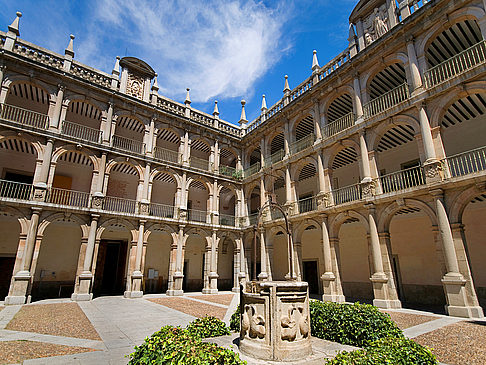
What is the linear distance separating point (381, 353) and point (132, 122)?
18.9 m

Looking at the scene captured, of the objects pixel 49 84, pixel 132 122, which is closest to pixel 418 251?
pixel 132 122

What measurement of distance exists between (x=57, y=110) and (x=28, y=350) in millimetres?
13383

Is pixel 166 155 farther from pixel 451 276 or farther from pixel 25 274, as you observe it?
pixel 451 276

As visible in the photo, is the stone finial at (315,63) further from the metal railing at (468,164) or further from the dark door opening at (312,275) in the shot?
the dark door opening at (312,275)

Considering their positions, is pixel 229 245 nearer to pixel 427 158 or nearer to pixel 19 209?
pixel 19 209

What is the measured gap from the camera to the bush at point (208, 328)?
20.2 feet

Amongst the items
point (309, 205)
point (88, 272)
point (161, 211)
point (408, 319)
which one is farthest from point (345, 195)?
point (88, 272)

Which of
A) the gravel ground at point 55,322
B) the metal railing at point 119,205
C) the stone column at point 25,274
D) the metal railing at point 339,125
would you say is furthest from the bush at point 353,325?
the metal railing at point 119,205

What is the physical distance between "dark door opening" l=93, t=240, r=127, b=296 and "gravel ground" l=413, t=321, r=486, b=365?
1679 centimetres

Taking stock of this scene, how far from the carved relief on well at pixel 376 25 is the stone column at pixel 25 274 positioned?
62.5ft

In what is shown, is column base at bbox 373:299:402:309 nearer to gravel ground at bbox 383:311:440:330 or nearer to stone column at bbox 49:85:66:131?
gravel ground at bbox 383:311:440:330

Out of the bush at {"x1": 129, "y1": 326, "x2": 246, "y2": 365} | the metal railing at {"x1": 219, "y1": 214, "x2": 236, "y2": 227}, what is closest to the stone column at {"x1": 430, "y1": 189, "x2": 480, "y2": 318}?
the bush at {"x1": 129, "y1": 326, "x2": 246, "y2": 365}

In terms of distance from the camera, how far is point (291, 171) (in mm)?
17781

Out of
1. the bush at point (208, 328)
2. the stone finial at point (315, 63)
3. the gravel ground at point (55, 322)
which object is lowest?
the gravel ground at point (55, 322)
